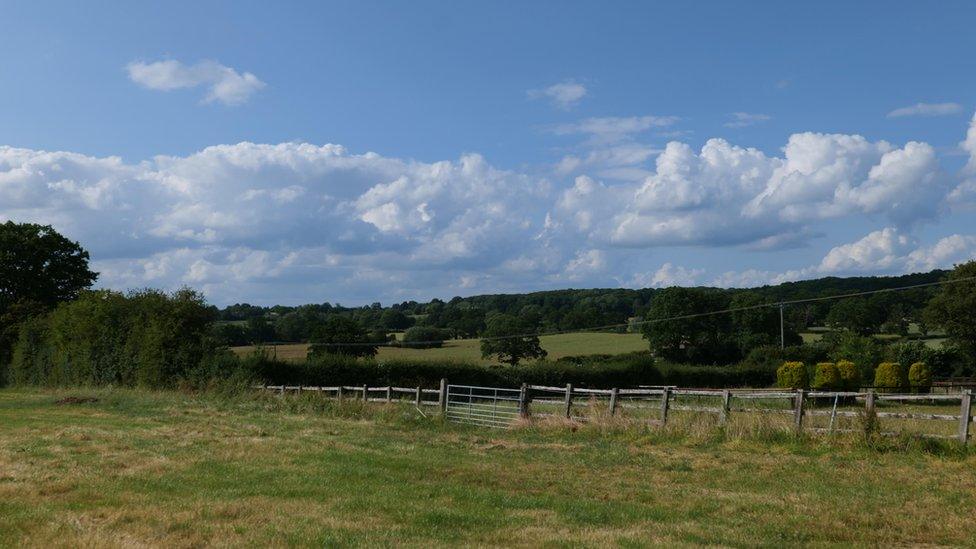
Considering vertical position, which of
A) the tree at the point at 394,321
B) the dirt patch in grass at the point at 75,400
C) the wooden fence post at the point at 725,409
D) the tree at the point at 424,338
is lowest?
the dirt patch in grass at the point at 75,400

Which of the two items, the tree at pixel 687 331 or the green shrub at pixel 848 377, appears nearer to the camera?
the green shrub at pixel 848 377

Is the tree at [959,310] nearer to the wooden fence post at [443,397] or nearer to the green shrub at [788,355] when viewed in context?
the green shrub at [788,355]

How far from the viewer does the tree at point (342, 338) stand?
2628 inches

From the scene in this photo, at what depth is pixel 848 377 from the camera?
156 ft

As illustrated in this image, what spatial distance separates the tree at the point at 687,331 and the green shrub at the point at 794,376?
29.2m

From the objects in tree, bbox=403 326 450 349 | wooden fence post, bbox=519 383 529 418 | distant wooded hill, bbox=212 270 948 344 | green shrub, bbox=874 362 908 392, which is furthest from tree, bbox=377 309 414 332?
wooden fence post, bbox=519 383 529 418

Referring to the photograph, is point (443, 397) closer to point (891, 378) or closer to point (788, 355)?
point (891, 378)

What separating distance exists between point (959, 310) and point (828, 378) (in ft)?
95.0

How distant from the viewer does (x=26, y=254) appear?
5856 centimetres

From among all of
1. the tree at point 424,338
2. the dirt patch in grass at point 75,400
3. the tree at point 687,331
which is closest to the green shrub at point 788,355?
the tree at point 687,331

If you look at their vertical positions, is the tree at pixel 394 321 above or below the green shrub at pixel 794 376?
above

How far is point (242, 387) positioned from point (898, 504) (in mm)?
27080

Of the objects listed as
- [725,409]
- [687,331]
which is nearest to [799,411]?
[725,409]

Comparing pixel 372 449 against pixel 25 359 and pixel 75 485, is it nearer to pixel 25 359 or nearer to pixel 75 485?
pixel 75 485
